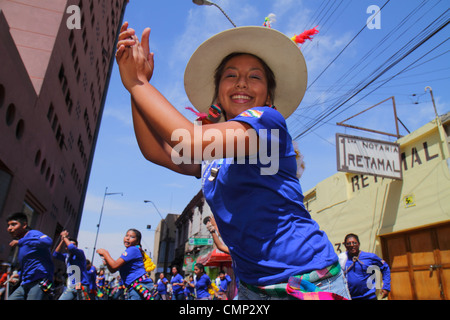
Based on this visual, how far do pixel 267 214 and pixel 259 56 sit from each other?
2.65ft

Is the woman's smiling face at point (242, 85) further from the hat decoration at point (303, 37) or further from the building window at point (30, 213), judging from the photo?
the building window at point (30, 213)

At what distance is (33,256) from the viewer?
623cm

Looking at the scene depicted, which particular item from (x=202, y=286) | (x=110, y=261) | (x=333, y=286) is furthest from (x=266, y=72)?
(x=202, y=286)

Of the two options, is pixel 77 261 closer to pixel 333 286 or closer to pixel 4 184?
pixel 4 184

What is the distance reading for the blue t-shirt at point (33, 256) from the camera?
6.09 metres

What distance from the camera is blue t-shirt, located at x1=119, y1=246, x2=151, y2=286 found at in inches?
275

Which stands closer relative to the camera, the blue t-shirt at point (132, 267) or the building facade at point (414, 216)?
the blue t-shirt at point (132, 267)

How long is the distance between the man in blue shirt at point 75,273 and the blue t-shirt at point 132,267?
2300mm

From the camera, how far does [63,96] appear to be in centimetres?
1923

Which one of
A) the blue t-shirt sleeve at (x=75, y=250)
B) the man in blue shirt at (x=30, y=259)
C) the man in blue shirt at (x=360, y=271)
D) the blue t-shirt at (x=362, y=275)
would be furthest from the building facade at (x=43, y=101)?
the blue t-shirt at (x=362, y=275)

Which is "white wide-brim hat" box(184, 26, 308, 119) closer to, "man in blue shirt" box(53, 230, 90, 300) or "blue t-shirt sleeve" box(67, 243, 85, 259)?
"man in blue shirt" box(53, 230, 90, 300)
